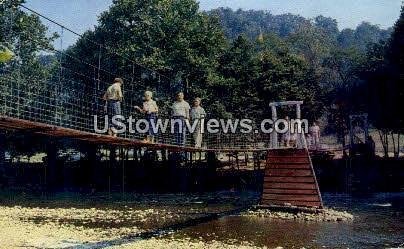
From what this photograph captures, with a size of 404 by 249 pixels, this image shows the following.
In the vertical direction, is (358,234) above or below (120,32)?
below

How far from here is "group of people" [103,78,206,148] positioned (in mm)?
13250

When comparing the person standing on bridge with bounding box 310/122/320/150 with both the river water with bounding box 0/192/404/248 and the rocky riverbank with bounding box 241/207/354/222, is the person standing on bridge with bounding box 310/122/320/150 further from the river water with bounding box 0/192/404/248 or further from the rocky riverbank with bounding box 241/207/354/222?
the rocky riverbank with bounding box 241/207/354/222

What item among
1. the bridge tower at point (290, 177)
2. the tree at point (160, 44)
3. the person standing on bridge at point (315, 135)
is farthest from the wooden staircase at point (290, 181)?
the tree at point (160, 44)

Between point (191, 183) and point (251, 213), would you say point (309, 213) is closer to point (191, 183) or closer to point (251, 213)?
point (251, 213)

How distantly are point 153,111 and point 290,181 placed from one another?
24.4 feet

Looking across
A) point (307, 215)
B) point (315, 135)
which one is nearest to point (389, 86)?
point (315, 135)

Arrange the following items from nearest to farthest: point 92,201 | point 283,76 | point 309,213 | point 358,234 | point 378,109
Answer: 1. point 358,234
2. point 309,213
3. point 92,201
4. point 378,109
5. point 283,76

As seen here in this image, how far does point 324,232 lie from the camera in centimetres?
1552

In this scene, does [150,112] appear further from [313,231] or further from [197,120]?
[313,231]

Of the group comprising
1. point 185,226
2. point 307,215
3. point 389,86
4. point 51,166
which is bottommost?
point 185,226

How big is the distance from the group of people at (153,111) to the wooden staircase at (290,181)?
464 centimetres

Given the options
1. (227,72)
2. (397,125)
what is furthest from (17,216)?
(397,125)

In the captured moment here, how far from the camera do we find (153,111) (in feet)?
48.1

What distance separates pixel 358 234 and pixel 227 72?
1991 cm
